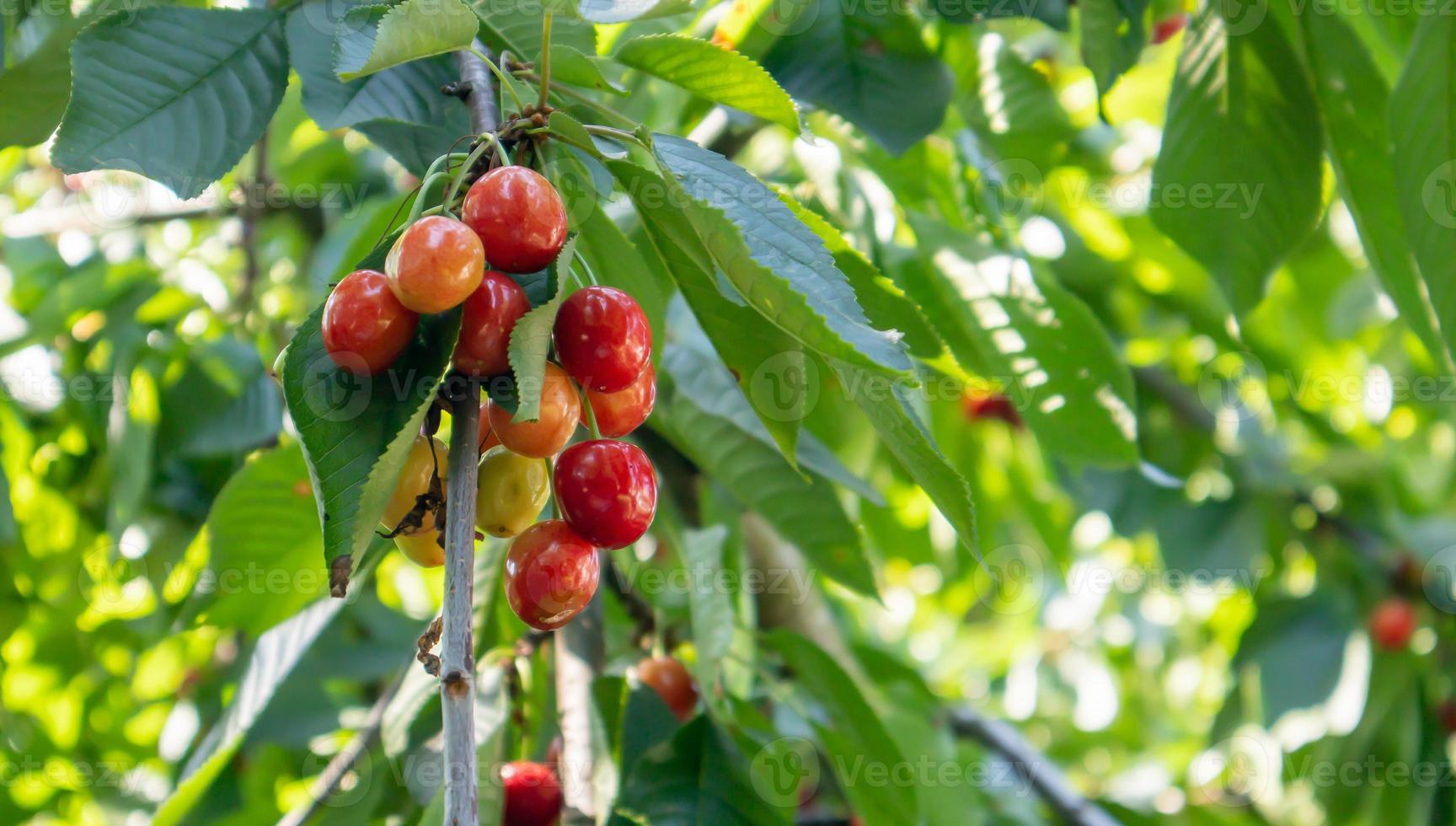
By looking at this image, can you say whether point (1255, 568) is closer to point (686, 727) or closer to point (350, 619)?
point (686, 727)

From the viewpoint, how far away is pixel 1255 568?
2.51 meters

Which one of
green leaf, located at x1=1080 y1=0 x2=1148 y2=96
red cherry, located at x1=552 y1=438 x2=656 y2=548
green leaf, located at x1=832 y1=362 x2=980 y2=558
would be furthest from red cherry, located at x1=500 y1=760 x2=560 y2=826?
green leaf, located at x1=1080 y1=0 x2=1148 y2=96

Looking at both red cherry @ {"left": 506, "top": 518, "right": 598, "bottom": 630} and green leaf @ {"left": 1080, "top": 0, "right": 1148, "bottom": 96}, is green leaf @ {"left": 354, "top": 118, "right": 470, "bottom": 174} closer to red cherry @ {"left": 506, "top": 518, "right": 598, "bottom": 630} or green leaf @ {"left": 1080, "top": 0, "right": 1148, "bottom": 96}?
red cherry @ {"left": 506, "top": 518, "right": 598, "bottom": 630}

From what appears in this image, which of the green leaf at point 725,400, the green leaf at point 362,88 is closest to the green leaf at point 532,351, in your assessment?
the green leaf at point 362,88

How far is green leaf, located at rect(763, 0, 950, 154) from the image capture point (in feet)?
Result: 4.29

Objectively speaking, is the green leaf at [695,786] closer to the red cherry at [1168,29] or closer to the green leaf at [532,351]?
the green leaf at [532,351]

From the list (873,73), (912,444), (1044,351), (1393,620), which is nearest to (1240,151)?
(1044,351)

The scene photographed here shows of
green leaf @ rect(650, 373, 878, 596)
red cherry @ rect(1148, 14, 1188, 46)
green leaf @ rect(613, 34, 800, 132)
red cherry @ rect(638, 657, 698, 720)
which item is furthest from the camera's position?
red cherry @ rect(1148, 14, 1188, 46)

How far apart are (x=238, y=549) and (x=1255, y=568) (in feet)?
6.92

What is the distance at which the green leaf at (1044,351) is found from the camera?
1446 mm

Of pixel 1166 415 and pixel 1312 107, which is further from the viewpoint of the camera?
pixel 1166 415

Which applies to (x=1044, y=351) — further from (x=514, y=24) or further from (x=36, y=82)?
(x=36, y=82)

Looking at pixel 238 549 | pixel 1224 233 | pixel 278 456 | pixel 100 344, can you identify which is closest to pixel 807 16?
pixel 1224 233

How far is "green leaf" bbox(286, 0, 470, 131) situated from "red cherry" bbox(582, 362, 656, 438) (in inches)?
13.5
